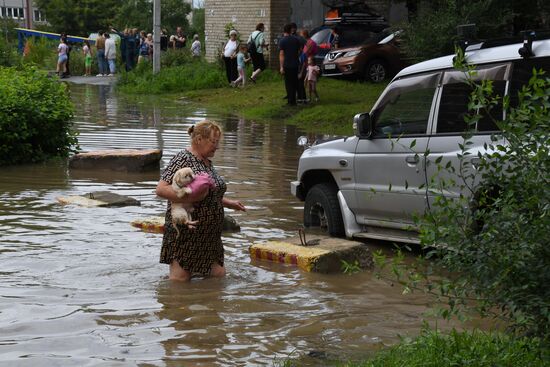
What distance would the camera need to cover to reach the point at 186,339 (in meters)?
6.90

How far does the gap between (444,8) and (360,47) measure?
9390 mm

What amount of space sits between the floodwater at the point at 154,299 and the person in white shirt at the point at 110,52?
29.4 m

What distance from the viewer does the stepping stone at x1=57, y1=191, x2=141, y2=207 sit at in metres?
12.4

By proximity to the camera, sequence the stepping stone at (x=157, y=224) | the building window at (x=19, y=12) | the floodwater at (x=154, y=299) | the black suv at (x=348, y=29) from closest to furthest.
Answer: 1. the floodwater at (x=154, y=299)
2. the stepping stone at (x=157, y=224)
3. the black suv at (x=348, y=29)
4. the building window at (x=19, y=12)

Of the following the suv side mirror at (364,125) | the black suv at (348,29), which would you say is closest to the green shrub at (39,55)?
the black suv at (348,29)

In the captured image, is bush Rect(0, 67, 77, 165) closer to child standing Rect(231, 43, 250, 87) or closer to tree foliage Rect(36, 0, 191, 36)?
child standing Rect(231, 43, 250, 87)

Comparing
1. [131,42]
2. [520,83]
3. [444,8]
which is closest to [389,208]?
[520,83]

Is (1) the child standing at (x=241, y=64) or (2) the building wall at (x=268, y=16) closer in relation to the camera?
(1) the child standing at (x=241, y=64)

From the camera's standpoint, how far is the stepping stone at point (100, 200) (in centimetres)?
1240

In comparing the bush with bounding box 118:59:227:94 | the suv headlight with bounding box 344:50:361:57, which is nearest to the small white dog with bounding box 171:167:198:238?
the suv headlight with bounding box 344:50:361:57

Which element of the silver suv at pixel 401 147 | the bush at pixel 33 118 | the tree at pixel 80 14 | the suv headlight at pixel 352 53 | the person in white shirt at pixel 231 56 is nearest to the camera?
the silver suv at pixel 401 147

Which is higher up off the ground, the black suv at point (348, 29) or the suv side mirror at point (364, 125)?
the black suv at point (348, 29)

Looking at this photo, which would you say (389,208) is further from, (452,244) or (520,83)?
(452,244)

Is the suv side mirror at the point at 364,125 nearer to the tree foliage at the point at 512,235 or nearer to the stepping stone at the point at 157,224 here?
the stepping stone at the point at 157,224
